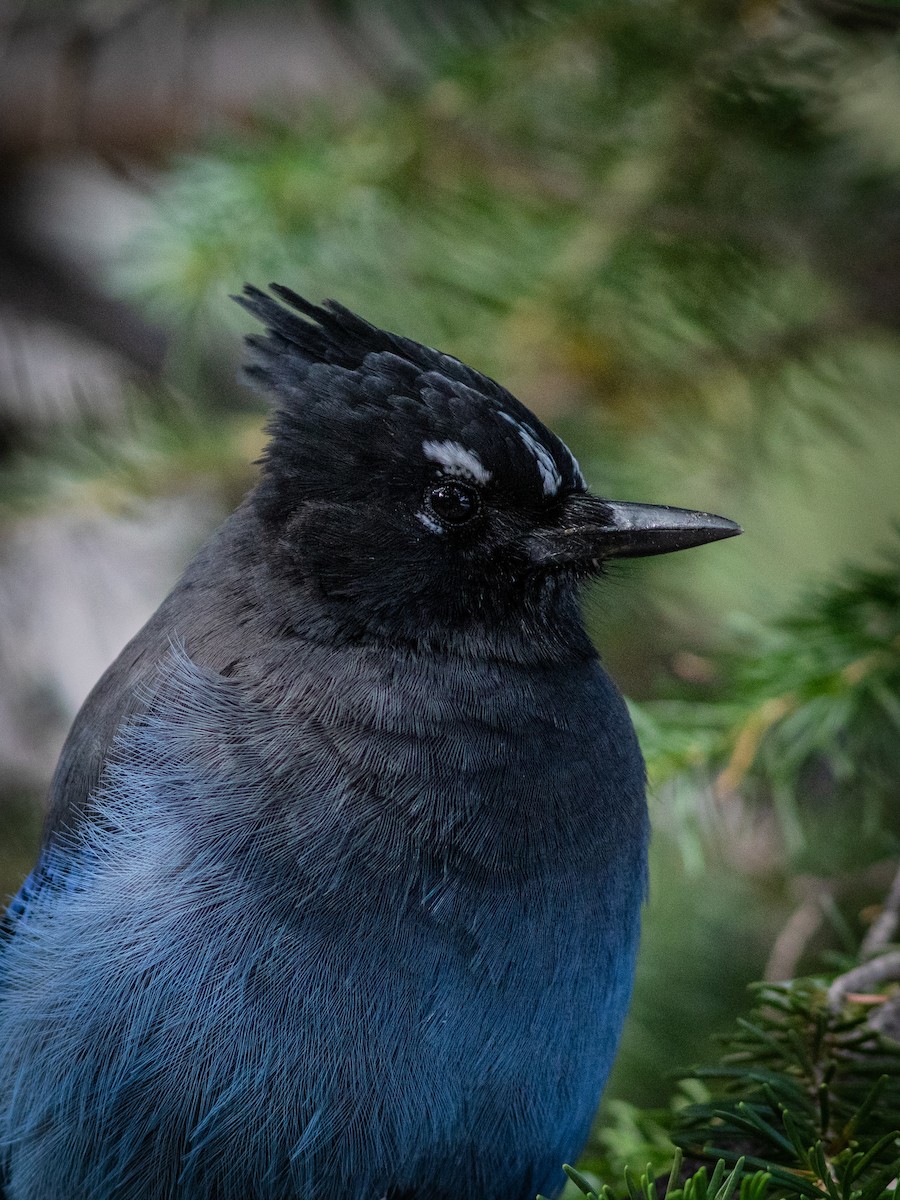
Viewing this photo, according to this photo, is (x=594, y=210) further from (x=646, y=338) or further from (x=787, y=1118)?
(x=787, y=1118)

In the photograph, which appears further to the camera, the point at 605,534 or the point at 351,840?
the point at 605,534

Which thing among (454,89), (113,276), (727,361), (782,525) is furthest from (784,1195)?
(782,525)

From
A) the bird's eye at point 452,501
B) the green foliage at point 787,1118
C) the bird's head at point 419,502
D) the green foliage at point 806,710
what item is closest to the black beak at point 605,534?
the bird's head at point 419,502

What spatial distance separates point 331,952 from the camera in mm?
1654

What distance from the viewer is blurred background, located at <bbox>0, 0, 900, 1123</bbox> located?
2.22 m

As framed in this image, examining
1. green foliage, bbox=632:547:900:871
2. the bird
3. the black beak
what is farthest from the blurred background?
the bird

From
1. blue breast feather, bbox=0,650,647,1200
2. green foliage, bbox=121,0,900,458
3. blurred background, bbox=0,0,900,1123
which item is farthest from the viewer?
green foliage, bbox=121,0,900,458

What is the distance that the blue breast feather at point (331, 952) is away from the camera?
1.66 m

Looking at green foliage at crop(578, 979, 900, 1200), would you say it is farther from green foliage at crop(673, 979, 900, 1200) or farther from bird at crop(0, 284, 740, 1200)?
bird at crop(0, 284, 740, 1200)

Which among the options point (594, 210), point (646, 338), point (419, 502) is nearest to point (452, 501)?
point (419, 502)

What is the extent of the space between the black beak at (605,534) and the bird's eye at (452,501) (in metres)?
0.11

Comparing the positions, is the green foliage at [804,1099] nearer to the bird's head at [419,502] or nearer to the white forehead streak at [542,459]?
the bird's head at [419,502]

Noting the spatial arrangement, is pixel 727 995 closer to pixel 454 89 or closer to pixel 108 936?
pixel 108 936

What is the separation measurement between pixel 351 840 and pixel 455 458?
1.77ft
